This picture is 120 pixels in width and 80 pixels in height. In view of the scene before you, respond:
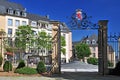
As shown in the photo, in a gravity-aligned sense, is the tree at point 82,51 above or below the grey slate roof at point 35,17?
below

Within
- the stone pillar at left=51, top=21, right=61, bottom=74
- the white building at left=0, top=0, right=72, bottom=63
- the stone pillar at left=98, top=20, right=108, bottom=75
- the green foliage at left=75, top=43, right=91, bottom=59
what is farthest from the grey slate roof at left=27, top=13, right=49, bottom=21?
the stone pillar at left=98, top=20, right=108, bottom=75

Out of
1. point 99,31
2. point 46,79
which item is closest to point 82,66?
point 99,31

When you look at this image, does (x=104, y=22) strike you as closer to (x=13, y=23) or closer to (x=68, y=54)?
(x=13, y=23)

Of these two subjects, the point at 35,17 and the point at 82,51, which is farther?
the point at 35,17

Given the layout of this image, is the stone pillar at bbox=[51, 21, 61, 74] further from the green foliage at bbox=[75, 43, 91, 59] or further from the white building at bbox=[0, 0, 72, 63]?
the green foliage at bbox=[75, 43, 91, 59]

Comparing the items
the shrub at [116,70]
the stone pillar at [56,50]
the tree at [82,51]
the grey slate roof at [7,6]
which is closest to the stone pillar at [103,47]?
the shrub at [116,70]

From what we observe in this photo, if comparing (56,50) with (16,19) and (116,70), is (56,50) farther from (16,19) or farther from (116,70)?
(16,19)

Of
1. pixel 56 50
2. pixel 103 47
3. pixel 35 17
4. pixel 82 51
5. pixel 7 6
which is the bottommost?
pixel 82 51

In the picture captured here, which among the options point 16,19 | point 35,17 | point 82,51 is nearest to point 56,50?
point 16,19

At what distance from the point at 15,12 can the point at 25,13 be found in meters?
2.62

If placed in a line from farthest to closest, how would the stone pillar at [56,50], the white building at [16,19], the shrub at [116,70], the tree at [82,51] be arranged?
the tree at [82,51], the white building at [16,19], the stone pillar at [56,50], the shrub at [116,70]

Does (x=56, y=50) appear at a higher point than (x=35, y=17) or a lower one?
lower

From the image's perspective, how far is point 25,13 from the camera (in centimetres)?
6950

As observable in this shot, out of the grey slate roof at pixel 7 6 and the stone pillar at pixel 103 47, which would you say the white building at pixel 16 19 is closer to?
the grey slate roof at pixel 7 6
